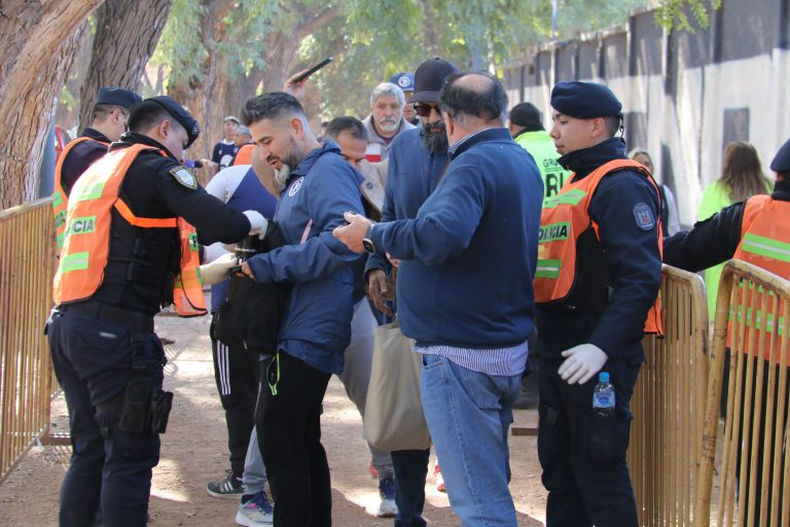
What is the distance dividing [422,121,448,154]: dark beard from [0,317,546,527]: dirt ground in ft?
6.51

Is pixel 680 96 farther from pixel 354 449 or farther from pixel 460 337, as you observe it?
pixel 460 337

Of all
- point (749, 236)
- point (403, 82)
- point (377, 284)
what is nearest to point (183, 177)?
point (377, 284)

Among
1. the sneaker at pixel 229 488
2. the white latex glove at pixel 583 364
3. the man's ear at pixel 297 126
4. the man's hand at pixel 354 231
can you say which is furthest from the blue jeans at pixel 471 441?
the sneaker at pixel 229 488

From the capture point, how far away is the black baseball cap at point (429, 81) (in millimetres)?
4680

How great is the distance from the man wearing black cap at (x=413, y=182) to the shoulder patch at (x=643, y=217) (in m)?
0.96

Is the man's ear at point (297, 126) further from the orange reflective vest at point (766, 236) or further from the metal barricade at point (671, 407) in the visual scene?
the orange reflective vest at point (766, 236)

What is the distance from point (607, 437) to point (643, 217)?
0.80 m

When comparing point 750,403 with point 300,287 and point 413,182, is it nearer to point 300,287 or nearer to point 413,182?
point 413,182

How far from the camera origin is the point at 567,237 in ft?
13.2

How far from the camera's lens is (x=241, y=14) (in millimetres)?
24328

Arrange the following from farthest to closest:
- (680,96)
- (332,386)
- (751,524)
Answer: (680,96) < (332,386) < (751,524)

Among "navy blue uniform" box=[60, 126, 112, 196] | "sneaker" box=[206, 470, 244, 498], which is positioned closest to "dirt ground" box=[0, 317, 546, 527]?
"sneaker" box=[206, 470, 244, 498]

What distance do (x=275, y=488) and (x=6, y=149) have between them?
142 inches

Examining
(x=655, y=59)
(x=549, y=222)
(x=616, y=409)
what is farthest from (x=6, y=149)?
(x=655, y=59)
